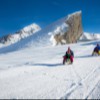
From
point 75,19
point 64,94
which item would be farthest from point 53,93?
point 75,19

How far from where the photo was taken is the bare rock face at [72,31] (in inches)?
1863

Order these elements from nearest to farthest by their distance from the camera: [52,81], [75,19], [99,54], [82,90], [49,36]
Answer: [82,90]
[52,81]
[99,54]
[49,36]
[75,19]

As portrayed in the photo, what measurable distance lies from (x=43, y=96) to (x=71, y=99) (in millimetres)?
860

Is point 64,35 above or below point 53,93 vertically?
above

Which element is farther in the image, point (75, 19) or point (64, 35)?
point (75, 19)

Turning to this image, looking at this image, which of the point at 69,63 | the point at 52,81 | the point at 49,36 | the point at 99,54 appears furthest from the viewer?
the point at 49,36

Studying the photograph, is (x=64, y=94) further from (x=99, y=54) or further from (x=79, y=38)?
(x=79, y=38)

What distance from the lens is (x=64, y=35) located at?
48.1 m

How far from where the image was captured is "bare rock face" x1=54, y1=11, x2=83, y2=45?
4731 cm

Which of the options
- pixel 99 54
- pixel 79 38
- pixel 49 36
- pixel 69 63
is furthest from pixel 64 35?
pixel 69 63

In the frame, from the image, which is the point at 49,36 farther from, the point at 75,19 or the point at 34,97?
the point at 34,97

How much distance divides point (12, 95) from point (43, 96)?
3.04 feet

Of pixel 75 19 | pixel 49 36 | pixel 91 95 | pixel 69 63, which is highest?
pixel 75 19

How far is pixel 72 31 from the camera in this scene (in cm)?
5134
